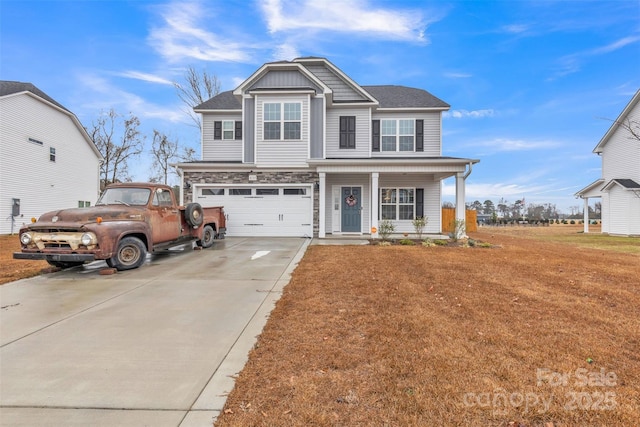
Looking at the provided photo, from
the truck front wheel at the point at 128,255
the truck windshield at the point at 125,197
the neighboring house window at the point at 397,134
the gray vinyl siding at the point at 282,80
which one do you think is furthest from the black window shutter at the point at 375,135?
the truck front wheel at the point at 128,255

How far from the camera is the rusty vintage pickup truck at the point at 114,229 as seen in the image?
6559mm

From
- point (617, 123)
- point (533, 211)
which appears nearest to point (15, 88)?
point (617, 123)

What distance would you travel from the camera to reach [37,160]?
18.7 meters

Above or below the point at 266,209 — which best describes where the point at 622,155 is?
above

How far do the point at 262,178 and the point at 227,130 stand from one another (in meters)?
3.79

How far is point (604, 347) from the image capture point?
3.16 metres

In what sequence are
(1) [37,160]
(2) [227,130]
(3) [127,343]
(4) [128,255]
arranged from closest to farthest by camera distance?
(3) [127,343]
(4) [128,255]
(2) [227,130]
(1) [37,160]

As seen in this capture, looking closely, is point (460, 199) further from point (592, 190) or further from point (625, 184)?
point (592, 190)

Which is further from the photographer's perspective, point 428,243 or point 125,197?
point 428,243

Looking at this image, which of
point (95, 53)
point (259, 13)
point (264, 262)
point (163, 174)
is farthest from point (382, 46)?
point (163, 174)

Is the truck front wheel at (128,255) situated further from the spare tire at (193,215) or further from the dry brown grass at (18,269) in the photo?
the spare tire at (193,215)

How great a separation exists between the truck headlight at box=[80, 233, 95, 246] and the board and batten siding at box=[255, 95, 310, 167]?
8.00 meters

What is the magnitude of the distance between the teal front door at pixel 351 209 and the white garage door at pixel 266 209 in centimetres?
191

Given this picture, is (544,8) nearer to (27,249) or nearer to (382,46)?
(382,46)
